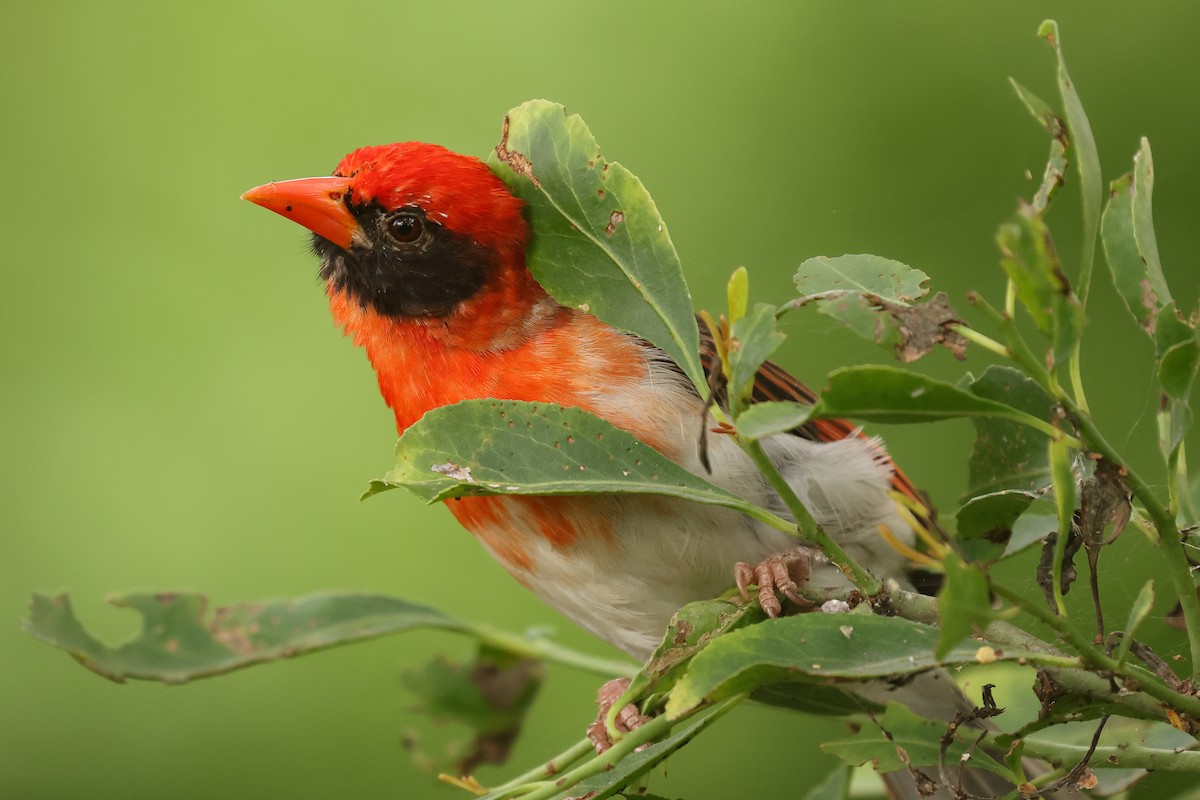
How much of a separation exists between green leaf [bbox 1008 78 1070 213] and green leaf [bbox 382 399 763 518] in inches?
18.7

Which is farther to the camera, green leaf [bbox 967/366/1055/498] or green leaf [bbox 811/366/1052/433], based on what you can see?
green leaf [bbox 967/366/1055/498]

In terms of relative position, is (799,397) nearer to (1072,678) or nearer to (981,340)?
(1072,678)

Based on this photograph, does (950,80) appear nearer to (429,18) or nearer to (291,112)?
(429,18)

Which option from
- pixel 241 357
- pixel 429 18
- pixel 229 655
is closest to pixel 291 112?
pixel 429 18

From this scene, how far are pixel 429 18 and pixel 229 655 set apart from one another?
370 cm

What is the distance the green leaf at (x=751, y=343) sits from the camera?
1195 mm

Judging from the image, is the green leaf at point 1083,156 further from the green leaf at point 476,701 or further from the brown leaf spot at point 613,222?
the green leaf at point 476,701

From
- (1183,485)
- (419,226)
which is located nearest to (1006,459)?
(1183,485)

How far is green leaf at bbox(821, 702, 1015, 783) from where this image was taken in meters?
1.48

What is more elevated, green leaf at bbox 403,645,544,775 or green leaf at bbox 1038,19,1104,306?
green leaf at bbox 1038,19,1104,306

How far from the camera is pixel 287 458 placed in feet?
14.6

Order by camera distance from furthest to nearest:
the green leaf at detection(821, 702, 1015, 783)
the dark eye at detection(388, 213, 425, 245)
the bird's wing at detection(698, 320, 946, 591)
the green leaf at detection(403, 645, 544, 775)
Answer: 1. the green leaf at detection(403, 645, 544, 775)
2. the dark eye at detection(388, 213, 425, 245)
3. the bird's wing at detection(698, 320, 946, 591)
4. the green leaf at detection(821, 702, 1015, 783)

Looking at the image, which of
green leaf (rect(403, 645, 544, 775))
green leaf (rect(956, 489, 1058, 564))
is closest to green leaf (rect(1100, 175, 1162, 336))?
green leaf (rect(956, 489, 1058, 564))

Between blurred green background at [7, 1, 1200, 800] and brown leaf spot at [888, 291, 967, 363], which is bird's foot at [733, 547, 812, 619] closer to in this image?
brown leaf spot at [888, 291, 967, 363]
